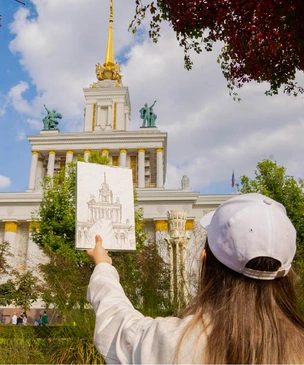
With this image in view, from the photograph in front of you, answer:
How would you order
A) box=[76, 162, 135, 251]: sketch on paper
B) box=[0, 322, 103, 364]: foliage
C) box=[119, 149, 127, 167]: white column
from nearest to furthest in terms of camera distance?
box=[76, 162, 135, 251]: sketch on paper → box=[0, 322, 103, 364]: foliage → box=[119, 149, 127, 167]: white column

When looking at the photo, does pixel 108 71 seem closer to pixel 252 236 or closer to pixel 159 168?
pixel 159 168

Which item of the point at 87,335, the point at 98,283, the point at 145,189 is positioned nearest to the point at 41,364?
the point at 87,335

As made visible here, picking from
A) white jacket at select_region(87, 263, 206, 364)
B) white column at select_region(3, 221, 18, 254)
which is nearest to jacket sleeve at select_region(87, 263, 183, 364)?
white jacket at select_region(87, 263, 206, 364)

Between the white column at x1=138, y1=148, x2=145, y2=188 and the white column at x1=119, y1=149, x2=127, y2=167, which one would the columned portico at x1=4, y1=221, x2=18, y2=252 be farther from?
the white column at x1=138, y1=148, x2=145, y2=188

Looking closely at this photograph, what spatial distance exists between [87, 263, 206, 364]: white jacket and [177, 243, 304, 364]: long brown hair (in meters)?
0.03

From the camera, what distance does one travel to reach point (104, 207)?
10.5 feet

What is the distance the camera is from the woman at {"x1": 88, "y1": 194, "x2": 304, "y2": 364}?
1.10 meters

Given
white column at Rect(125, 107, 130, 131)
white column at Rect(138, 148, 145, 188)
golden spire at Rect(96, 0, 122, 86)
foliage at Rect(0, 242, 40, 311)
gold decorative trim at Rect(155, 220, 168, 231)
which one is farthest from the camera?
golden spire at Rect(96, 0, 122, 86)

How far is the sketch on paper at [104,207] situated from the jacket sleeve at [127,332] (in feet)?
5.27

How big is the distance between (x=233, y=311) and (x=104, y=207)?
84.9 inches

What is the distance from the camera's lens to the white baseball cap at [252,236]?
1171mm

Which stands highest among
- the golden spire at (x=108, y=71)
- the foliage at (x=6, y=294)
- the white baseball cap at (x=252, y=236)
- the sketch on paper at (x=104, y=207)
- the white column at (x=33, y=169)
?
the golden spire at (x=108, y=71)

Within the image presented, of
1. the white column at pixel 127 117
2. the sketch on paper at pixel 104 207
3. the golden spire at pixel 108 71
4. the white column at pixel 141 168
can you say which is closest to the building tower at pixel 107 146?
the white column at pixel 141 168

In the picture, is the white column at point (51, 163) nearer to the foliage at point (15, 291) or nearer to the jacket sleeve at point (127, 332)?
the foliage at point (15, 291)
